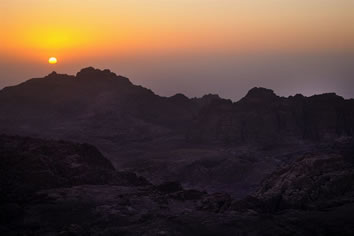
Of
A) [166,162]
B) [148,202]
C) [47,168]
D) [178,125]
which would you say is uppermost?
[47,168]

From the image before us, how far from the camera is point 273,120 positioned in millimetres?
131625

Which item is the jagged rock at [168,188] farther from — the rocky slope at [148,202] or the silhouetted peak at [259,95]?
→ the silhouetted peak at [259,95]

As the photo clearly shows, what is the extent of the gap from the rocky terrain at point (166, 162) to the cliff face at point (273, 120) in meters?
0.36

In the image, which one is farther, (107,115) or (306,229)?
(107,115)

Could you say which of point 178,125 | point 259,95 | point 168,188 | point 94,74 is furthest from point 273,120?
point 94,74

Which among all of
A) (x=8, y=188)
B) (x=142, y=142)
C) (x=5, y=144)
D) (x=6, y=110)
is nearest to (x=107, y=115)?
(x=142, y=142)

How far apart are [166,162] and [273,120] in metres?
48.4

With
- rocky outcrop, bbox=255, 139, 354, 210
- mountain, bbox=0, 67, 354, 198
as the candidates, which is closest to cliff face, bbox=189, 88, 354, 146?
mountain, bbox=0, 67, 354, 198

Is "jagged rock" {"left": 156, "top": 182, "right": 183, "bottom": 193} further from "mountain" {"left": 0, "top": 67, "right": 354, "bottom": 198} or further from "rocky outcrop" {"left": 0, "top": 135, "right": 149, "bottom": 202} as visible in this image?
"mountain" {"left": 0, "top": 67, "right": 354, "bottom": 198}

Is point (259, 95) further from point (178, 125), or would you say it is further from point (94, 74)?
point (94, 74)

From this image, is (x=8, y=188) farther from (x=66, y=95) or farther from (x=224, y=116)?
(x=66, y=95)

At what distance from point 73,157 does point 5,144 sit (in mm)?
10172

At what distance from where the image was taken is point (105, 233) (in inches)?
1430

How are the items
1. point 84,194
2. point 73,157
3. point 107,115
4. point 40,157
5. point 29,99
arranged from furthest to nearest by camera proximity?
point 29,99 < point 107,115 < point 73,157 < point 40,157 < point 84,194
